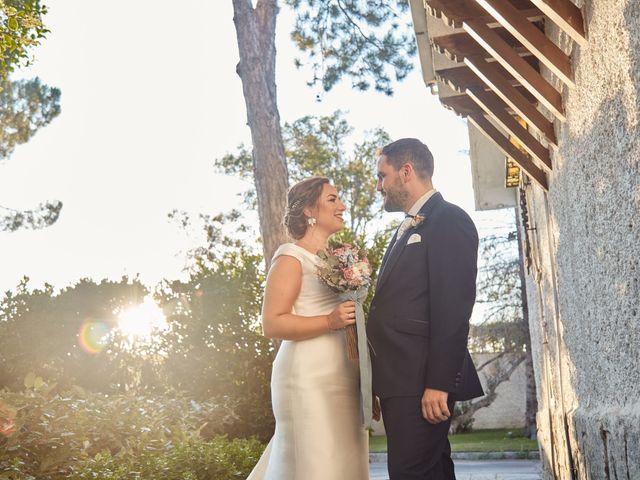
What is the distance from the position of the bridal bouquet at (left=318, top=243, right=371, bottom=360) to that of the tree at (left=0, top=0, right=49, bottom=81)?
5.70m

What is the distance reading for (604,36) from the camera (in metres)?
3.14

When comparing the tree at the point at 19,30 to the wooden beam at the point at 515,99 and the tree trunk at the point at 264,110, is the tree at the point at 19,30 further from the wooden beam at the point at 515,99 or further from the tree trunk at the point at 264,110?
the wooden beam at the point at 515,99

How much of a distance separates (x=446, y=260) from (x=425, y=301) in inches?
9.0

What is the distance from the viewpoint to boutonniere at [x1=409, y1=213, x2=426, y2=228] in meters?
4.28

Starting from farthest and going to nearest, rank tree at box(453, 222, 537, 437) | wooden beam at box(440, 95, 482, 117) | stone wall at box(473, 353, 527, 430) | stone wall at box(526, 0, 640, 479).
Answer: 1. stone wall at box(473, 353, 527, 430)
2. tree at box(453, 222, 537, 437)
3. wooden beam at box(440, 95, 482, 117)
4. stone wall at box(526, 0, 640, 479)

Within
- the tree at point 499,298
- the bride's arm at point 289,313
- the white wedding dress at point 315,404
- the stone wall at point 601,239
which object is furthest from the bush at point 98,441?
the tree at point 499,298

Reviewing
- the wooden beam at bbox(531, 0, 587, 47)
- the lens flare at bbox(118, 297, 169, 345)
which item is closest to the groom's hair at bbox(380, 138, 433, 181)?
the wooden beam at bbox(531, 0, 587, 47)

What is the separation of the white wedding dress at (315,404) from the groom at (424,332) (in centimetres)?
27

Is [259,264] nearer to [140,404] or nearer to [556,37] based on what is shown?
[140,404]

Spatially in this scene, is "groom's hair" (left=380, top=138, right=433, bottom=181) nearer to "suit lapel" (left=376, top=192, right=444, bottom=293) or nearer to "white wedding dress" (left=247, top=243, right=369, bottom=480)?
"suit lapel" (left=376, top=192, right=444, bottom=293)

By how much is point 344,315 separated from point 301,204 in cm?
74

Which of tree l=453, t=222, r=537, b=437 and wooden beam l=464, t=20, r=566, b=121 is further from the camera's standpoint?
tree l=453, t=222, r=537, b=437

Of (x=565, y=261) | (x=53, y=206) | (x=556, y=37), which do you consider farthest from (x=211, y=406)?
(x=53, y=206)

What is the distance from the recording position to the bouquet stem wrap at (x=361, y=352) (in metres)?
4.22
